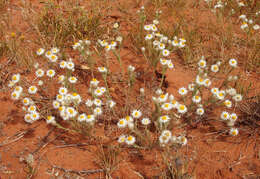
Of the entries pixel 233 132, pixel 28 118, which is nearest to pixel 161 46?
pixel 233 132

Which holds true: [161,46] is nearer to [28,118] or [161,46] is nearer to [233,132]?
[233,132]

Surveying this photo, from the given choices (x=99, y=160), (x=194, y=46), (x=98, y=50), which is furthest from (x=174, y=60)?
(x=99, y=160)

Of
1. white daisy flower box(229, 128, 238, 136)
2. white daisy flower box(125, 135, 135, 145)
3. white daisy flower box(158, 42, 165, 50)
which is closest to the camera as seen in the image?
white daisy flower box(125, 135, 135, 145)

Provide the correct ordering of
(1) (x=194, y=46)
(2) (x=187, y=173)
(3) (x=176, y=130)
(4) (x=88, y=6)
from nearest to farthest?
1. (2) (x=187, y=173)
2. (3) (x=176, y=130)
3. (1) (x=194, y=46)
4. (4) (x=88, y=6)

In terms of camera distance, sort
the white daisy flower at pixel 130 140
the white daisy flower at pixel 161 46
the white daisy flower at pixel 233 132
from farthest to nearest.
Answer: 1. the white daisy flower at pixel 161 46
2. the white daisy flower at pixel 233 132
3. the white daisy flower at pixel 130 140

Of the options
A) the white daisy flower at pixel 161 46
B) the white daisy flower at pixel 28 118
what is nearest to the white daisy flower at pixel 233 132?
the white daisy flower at pixel 161 46

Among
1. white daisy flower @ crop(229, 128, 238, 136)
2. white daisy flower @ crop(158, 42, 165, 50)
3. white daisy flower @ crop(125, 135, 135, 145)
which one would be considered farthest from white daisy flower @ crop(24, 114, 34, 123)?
white daisy flower @ crop(229, 128, 238, 136)

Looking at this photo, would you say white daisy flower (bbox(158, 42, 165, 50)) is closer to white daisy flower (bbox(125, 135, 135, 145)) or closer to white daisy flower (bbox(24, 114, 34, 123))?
white daisy flower (bbox(125, 135, 135, 145))

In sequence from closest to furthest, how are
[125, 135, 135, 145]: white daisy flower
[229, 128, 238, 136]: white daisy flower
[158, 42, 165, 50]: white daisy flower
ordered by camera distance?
[125, 135, 135, 145]: white daisy flower < [229, 128, 238, 136]: white daisy flower < [158, 42, 165, 50]: white daisy flower

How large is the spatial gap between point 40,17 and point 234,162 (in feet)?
9.12

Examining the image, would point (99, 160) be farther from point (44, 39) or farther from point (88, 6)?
point (88, 6)

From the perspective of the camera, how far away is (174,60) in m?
2.89

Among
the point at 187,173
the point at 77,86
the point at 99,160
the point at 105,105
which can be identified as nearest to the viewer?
the point at 187,173

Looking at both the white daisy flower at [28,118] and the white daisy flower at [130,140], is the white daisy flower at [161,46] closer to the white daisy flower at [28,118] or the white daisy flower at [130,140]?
the white daisy flower at [130,140]
